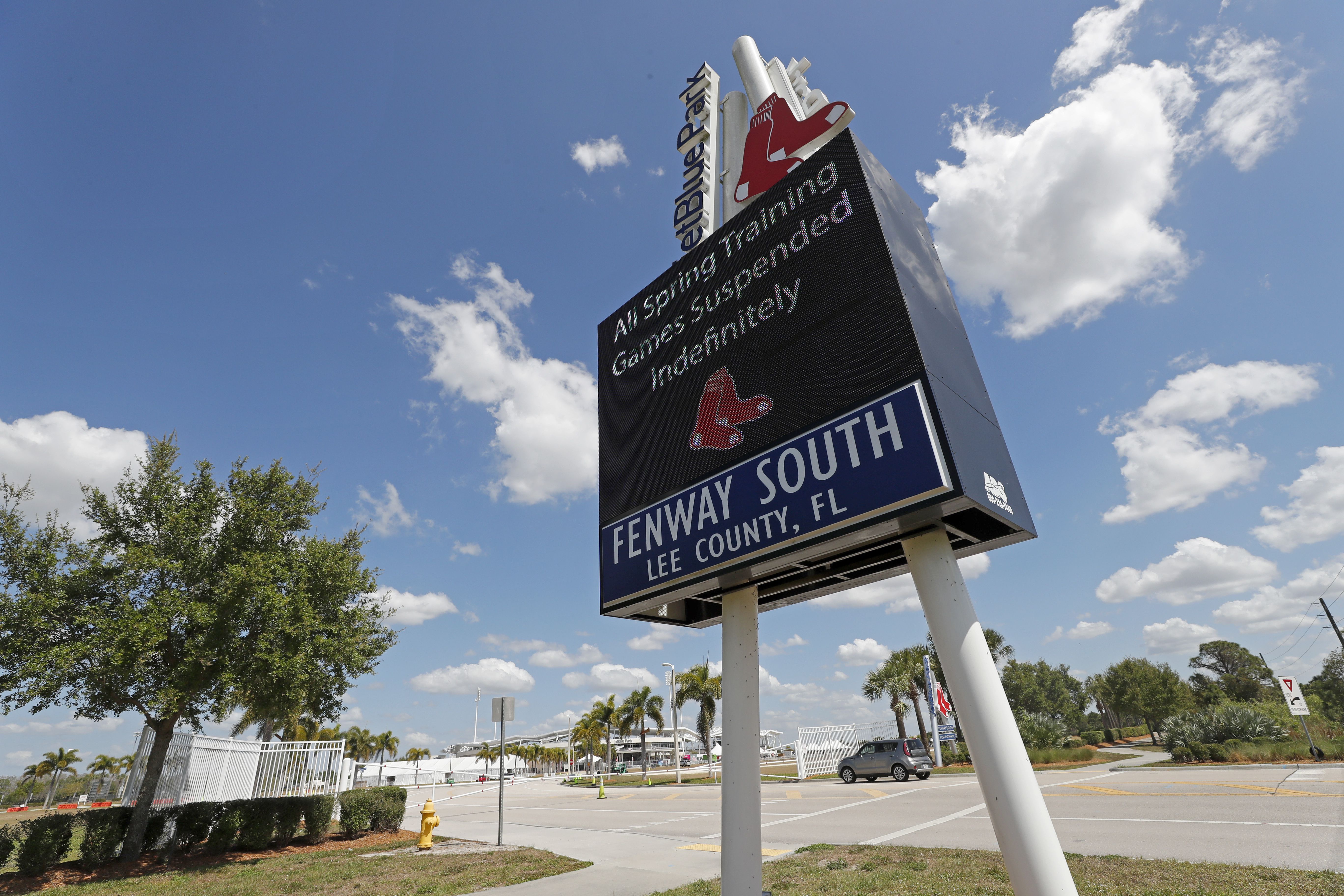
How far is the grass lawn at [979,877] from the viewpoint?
640 cm

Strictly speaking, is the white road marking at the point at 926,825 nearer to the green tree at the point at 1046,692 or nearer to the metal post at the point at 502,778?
the metal post at the point at 502,778

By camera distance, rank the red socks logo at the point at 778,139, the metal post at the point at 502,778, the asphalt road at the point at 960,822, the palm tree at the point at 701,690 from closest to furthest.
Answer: the red socks logo at the point at 778,139 → the asphalt road at the point at 960,822 → the metal post at the point at 502,778 → the palm tree at the point at 701,690

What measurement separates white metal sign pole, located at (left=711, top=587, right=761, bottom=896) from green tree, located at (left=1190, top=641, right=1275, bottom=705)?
8691 cm

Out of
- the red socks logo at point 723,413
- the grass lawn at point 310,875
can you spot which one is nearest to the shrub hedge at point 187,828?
the grass lawn at point 310,875

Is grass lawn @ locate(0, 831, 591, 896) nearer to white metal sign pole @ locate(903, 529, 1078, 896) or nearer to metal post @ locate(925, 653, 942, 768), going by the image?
white metal sign pole @ locate(903, 529, 1078, 896)

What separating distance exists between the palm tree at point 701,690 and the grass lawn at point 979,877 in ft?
130

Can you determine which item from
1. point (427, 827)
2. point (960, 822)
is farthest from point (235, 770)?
point (960, 822)

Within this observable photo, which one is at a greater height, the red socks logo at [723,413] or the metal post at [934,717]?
the red socks logo at [723,413]

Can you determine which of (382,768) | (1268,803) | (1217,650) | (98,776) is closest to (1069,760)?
(1268,803)

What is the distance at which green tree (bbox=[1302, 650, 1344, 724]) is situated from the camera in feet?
248

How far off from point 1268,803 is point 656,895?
12.1m

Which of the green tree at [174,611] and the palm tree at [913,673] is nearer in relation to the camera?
the green tree at [174,611]

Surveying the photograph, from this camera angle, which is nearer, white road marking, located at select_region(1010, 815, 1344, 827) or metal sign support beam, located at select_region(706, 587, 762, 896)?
metal sign support beam, located at select_region(706, 587, 762, 896)

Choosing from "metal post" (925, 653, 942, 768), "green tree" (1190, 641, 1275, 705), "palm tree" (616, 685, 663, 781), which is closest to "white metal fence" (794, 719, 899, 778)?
"metal post" (925, 653, 942, 768)
